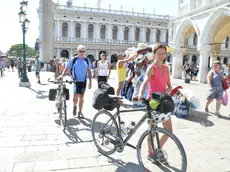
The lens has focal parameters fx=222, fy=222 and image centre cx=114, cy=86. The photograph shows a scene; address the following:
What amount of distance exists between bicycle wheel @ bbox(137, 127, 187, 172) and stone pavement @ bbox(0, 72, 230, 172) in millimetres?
290

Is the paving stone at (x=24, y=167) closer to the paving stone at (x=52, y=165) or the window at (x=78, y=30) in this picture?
the paving stone at (x=52, y=165)

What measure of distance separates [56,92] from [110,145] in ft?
8.54

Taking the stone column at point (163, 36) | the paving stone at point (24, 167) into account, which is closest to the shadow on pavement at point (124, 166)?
the paving stone at point (24, 167)

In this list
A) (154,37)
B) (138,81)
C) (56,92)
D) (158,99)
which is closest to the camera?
(158,99)

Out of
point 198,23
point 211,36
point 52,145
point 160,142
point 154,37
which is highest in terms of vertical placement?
point 154,37

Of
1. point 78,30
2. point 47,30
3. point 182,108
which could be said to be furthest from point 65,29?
point 182,108

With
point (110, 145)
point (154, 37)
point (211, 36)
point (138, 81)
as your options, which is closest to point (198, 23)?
point (211, 36)

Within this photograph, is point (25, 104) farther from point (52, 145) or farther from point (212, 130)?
point (212, 130)

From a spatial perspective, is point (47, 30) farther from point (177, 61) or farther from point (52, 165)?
point (52, 165)

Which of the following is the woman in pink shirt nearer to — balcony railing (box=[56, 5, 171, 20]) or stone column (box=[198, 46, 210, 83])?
stone column (box=[198, 46, 210, 83])

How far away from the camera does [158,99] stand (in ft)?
8.57

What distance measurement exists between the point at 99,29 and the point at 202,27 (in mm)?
31760

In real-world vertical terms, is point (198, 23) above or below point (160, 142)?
above

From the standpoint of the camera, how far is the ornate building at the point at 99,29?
41278 millimetres
